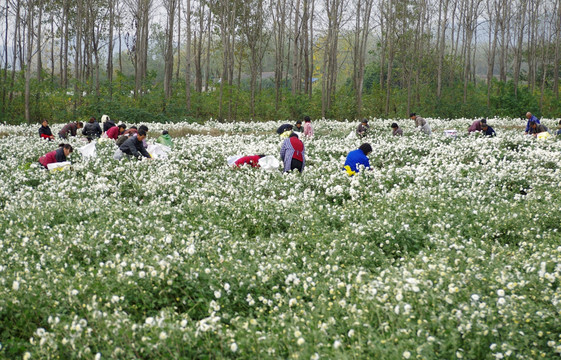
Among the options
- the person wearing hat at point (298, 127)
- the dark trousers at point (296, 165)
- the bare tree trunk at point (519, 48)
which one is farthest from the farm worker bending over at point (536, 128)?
the bare tree trunk at point (519, 48)

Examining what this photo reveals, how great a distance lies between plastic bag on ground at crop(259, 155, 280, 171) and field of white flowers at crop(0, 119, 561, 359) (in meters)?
1.37

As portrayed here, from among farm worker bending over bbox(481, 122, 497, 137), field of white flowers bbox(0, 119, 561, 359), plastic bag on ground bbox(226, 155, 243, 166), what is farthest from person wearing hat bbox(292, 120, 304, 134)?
field of white flowers bbox(0, 119, 561, 359)

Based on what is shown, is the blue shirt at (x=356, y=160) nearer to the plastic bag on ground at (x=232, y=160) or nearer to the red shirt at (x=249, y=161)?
the red shirt at (x=249, y=161)

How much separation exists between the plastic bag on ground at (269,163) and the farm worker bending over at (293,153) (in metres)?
0.61

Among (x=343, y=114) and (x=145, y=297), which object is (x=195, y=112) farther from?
(x=145, y=297)

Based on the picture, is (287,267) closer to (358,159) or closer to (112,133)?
(358,159)

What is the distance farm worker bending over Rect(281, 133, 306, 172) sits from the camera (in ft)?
40.6

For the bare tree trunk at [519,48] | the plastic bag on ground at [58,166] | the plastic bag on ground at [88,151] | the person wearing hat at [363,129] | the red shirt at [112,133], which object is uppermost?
the bare tree trunk at [519,48]

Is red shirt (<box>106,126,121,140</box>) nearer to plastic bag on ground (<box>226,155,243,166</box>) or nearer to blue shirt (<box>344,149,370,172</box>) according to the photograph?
plastic bag on ground (<box>226,155,243,166</box>)

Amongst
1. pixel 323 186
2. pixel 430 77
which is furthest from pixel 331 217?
pixel 430 77

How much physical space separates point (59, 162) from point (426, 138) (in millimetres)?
12348

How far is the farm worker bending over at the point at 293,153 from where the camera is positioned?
1238 centimetres

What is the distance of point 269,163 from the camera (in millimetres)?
13375

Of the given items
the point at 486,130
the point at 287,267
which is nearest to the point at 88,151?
the point at 287,267
